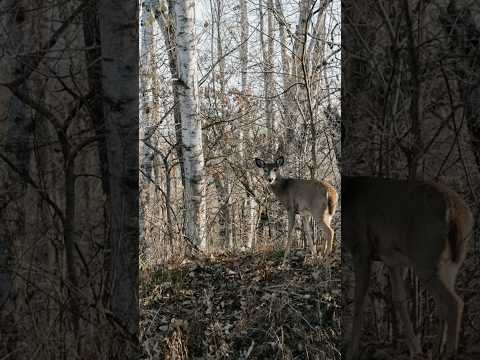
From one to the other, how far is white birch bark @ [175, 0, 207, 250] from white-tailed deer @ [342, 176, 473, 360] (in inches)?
46.4

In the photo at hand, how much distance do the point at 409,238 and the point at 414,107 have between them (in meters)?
0.53

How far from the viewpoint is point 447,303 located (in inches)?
82.4

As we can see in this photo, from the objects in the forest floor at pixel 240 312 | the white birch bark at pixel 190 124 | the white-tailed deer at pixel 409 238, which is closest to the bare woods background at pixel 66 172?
the forest floor at pixel 240 312

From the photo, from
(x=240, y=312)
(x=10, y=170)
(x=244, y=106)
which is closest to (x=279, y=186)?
(x=244, y=106)

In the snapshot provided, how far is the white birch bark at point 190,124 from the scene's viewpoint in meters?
3.23

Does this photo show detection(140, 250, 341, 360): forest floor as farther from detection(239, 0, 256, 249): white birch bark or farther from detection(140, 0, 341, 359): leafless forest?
detection(239, 0, 256, 249): white birch bark

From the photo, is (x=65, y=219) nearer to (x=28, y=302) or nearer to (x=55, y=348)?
(x=28, y=302)

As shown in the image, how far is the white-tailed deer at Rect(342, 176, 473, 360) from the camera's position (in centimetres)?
207

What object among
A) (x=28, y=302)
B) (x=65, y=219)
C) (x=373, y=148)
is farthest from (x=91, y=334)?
(x=373, y=148)

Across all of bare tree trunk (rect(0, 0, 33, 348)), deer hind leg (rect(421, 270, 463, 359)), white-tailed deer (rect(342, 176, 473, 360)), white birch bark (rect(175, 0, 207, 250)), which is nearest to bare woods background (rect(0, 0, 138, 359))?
bare tree trunk (rect(0, 0, 33, 348))

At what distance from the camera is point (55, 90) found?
2383 millimetres

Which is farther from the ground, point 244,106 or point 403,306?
point 244,106

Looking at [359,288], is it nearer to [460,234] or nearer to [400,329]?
[400,329]

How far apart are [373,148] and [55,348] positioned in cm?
169
